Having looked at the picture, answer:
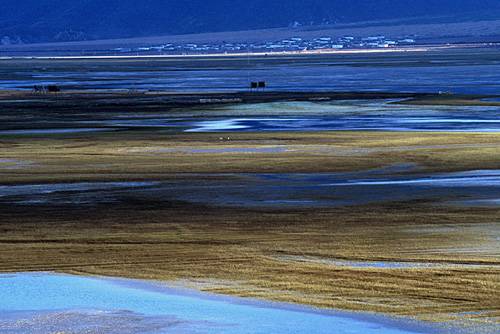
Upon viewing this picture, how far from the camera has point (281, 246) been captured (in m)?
18.2

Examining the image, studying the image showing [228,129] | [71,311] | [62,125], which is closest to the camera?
[71,311]

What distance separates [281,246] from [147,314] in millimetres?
4130

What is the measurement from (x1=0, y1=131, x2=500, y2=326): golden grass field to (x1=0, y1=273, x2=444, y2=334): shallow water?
42 cm

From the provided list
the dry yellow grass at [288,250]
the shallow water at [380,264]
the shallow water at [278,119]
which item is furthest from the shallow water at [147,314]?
the shallow water at [278,119]

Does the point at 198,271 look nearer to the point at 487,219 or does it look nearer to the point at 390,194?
the point at 487,219

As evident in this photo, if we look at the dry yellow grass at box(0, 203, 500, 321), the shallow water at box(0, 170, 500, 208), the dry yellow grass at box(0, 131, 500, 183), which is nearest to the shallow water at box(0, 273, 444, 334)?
the dry yellow grass at box(0, 203, 500, 321)

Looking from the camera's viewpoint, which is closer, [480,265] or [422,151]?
[480,265]

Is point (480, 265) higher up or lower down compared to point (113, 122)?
higher up

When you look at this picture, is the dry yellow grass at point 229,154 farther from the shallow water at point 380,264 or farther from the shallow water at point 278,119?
the shallow water at point 380,264

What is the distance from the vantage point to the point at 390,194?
947 inches

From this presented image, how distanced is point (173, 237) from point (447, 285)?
5157 mm

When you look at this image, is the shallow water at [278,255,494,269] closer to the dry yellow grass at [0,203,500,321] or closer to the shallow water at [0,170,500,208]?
the dry yellow grass at [0,203,500,321]

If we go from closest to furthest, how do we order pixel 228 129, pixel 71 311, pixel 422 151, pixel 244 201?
1. pixel 71 311
2. pixel 244 201
3. pixel 422 151
4. pixel 228 129

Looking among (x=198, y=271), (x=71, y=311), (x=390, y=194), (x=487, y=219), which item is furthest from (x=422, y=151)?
(x=71, y=311)
